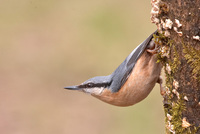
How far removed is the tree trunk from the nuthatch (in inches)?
18.8

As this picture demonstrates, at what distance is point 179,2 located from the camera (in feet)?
9.60

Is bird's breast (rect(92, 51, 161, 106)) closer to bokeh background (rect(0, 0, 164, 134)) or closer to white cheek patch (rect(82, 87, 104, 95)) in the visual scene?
white cheek patch (rect(82, 87, 104, 95))

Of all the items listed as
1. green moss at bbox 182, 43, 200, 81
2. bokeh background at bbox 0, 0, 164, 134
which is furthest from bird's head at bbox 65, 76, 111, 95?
bokeh background at bbox 0, 0, 164, 134

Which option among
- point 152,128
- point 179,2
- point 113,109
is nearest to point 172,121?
point 179,2

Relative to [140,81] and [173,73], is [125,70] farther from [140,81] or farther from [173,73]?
Answer: [173,73]

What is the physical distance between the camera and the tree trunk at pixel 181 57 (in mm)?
2891

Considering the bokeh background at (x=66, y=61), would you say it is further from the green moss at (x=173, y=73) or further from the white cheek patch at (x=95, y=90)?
the green moss at (x=173, y=73)

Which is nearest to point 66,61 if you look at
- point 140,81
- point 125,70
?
point 125,70

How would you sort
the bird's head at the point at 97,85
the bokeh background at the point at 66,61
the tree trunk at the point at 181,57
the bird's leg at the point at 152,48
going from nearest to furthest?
the tree trunk at the point at 181,57 → the bird's leg at the point at 152,48 → the bird's head at the point at 97,85 → the bokeh background at the point at 66,61

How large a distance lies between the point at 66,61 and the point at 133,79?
507 cm

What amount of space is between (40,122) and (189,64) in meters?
5.12

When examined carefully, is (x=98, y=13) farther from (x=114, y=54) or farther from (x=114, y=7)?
(x=114, y=54)

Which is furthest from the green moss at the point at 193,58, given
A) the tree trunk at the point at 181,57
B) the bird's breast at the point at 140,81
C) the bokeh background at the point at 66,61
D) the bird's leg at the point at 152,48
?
the bokeh background at the point at 66,61

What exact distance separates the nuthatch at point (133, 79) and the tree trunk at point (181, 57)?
0.48 metres
